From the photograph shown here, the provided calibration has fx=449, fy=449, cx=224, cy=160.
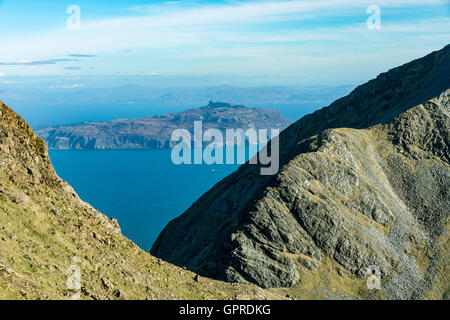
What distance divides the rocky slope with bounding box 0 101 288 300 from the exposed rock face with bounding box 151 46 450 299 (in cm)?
2904

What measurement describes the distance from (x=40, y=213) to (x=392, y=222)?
7194 centimetres

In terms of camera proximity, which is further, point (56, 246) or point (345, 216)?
point (345, 216)

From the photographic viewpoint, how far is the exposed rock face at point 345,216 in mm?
80500

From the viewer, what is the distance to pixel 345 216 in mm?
89688

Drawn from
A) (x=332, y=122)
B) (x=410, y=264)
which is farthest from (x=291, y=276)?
(x=332, y=122)

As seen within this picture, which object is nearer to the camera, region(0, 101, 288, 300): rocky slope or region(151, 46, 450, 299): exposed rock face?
region(0, 101, 288, 300): rocky slope

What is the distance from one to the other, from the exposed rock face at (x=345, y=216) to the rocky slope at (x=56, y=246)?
29.0 meters

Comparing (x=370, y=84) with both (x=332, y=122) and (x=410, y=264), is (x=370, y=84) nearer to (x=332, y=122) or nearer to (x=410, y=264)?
(x=332, y=122)

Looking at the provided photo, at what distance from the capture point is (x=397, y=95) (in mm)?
127438

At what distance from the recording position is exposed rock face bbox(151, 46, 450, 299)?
80.5m

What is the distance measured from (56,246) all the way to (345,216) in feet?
207

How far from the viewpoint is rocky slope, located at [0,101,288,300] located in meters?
35.6

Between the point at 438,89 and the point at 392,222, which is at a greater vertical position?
the point at 438,89

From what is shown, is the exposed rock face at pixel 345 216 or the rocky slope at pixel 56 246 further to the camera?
the exposed rock face at pixel 345 216
